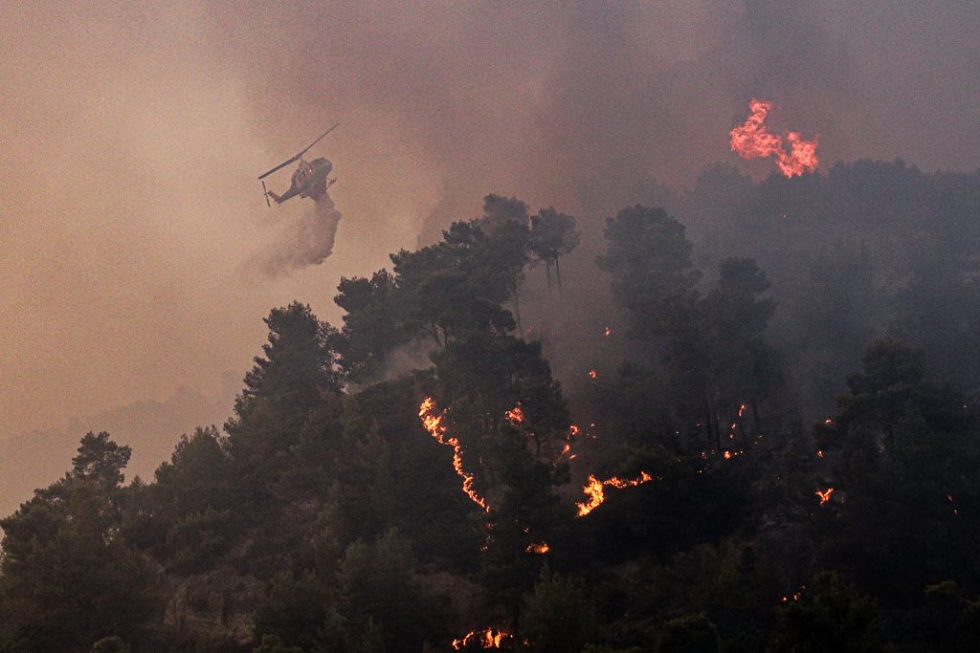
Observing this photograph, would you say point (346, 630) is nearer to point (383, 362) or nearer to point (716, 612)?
point (716, 612)

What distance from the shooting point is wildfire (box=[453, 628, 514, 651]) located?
4397cm

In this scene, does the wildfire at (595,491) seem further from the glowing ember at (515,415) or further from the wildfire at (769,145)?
the wildfire at (769,145)

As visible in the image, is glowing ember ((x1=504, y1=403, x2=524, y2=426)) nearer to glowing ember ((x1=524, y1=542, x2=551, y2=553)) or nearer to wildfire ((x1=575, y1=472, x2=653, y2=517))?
wildfire ((x1=575, y1=472, x2=653, y2=517))

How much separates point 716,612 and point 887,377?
21.1m

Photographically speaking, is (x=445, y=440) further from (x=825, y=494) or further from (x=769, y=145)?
(x=769, y=145)

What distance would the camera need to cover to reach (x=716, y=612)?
1582 inches

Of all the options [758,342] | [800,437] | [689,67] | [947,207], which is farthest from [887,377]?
[689,67]

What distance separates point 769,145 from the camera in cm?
→ 13688

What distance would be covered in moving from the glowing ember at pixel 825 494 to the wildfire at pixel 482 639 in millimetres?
20477

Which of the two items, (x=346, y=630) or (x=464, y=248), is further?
(x=464, y=248)

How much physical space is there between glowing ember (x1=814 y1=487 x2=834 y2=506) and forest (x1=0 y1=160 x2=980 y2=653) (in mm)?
476

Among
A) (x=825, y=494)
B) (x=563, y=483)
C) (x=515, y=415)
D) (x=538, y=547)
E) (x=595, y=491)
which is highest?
(x=515, y=415)

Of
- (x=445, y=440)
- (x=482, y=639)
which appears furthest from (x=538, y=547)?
(x=445, y=440)

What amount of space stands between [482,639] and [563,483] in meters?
14.1
